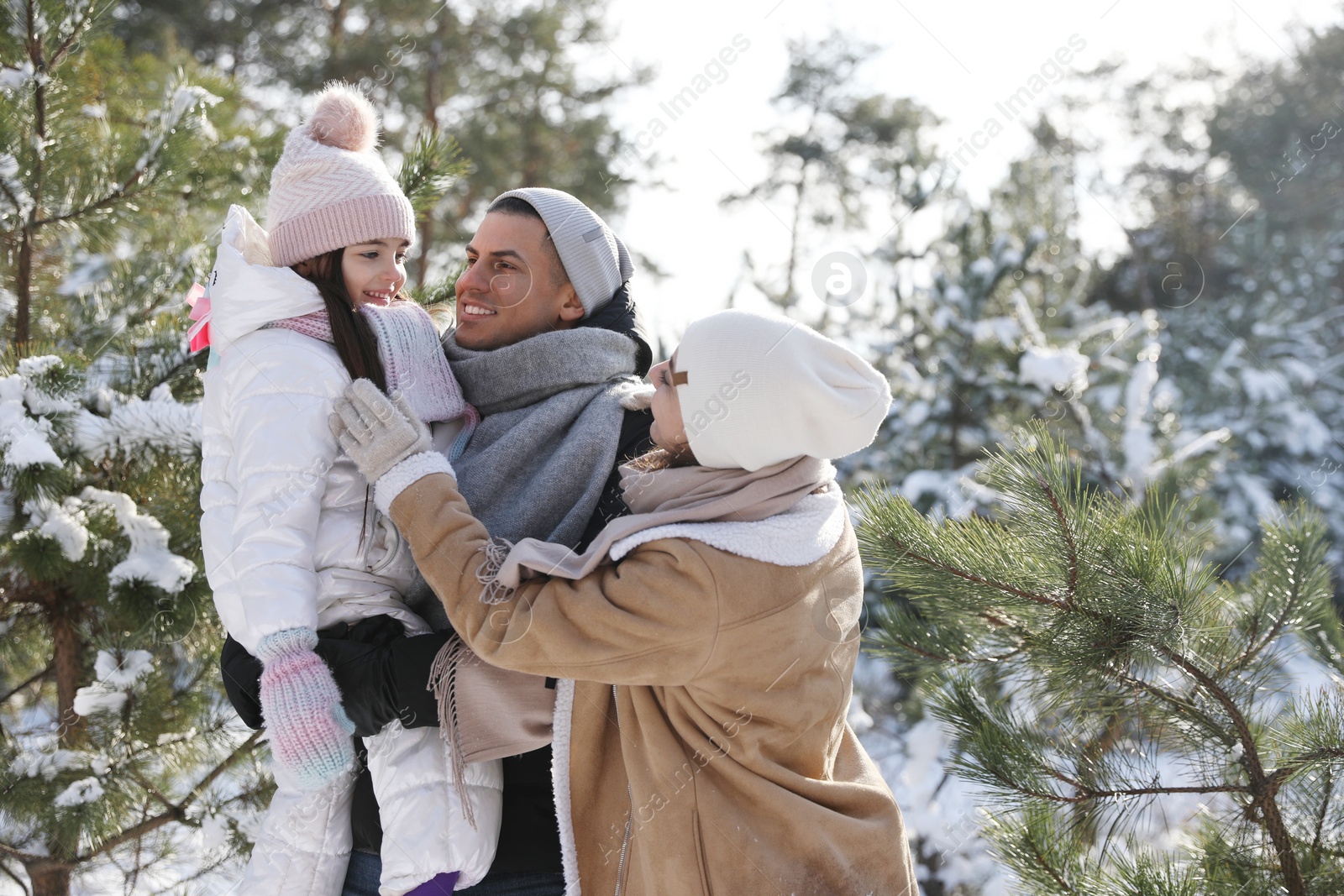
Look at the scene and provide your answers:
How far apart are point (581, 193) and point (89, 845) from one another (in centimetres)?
874

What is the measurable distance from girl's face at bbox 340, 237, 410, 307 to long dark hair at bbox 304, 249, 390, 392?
0.13ft

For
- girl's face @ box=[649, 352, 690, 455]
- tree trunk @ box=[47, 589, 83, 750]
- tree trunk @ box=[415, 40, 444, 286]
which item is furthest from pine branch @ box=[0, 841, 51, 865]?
tree trunk @ box=[415, 40, 444, 286]

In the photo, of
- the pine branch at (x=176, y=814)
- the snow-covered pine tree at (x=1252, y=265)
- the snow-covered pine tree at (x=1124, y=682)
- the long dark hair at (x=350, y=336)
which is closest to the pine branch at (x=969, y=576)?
the snow-covered pine tree at (x=1124, y=682)

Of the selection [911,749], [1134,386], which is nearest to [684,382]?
[911,749]

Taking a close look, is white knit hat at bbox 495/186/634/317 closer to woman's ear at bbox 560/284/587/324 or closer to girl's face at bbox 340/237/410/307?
woman's ear at bbox 560/284/587/324

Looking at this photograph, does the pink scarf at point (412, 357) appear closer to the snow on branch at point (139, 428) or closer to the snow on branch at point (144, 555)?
the snow on branch at point (139, 428)

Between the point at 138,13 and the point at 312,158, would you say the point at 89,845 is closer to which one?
the point at 312,158

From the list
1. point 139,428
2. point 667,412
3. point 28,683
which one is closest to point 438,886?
point 667,412

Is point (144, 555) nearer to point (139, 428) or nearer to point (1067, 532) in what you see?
point (139, 428)

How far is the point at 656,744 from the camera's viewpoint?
1.67 metres

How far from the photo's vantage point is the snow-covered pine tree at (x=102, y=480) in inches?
90.8

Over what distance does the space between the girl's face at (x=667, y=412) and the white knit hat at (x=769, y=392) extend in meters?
0.05

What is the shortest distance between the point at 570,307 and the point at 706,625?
93 centimetres

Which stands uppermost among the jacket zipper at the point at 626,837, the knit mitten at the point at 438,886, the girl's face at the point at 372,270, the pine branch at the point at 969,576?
the girl's face at the point at 372,270
